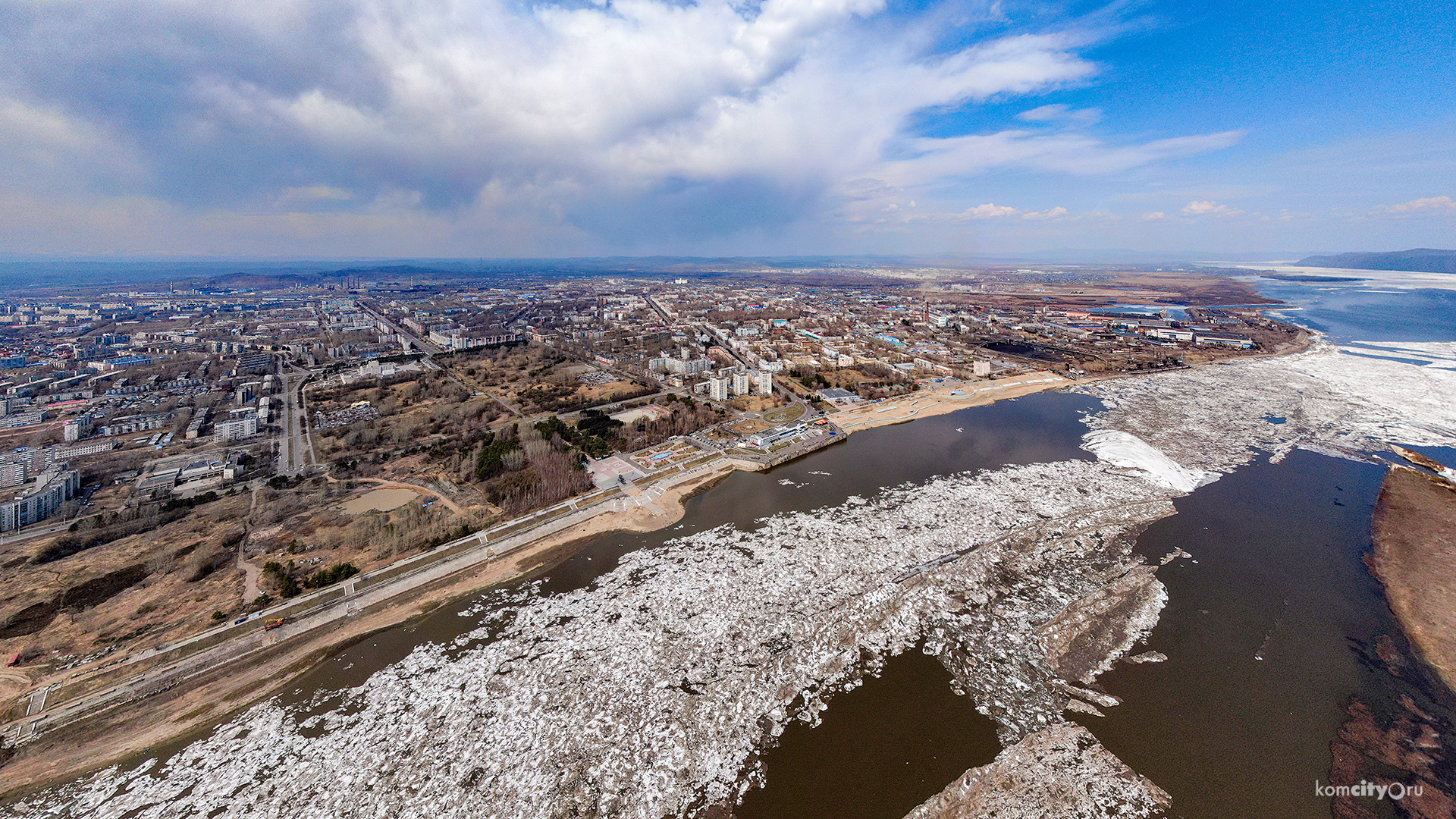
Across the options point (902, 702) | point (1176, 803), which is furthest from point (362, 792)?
point (1176, 803)

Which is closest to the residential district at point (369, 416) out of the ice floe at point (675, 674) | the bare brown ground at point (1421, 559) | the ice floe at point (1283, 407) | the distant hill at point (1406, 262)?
the ice floe at point (675, 674)

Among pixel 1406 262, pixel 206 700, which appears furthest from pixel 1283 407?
pixel 1406 262

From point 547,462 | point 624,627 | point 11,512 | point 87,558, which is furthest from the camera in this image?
point 547,462

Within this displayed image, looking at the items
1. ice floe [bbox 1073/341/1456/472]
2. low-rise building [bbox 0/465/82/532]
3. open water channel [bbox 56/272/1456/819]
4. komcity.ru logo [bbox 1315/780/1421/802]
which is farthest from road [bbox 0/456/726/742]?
ice floe [bbox 1073/341/1456/472]

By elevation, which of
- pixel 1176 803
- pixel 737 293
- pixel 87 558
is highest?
pixel 737 293

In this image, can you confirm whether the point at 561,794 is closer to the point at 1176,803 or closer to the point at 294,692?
the point at 294,692

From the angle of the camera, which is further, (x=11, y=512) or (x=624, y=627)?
(x=11, y=512)
